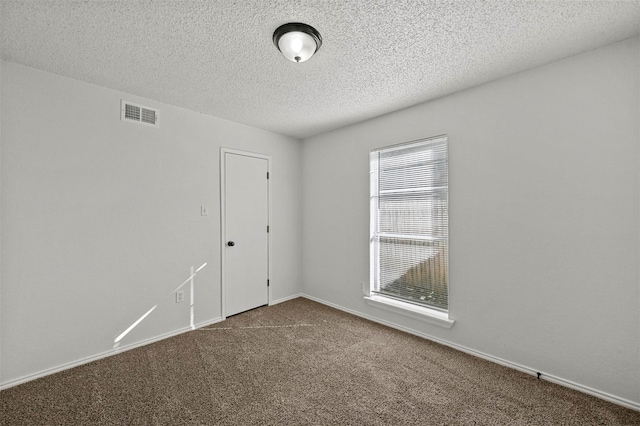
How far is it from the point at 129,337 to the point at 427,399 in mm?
2820

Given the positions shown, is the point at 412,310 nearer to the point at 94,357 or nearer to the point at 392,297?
the point at 392,297

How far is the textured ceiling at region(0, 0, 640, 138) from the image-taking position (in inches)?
65.2

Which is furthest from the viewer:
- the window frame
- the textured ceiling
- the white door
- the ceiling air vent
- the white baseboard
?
the white baseboard

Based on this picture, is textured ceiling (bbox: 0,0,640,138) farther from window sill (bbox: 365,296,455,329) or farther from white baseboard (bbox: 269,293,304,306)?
white baseboard (bbox: 269,293,304,306)

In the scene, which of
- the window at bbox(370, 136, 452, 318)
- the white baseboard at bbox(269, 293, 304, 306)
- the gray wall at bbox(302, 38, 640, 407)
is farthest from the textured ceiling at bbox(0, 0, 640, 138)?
the white baseboard at bbox(269, 293, 304, 306)

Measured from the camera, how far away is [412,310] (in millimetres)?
3084

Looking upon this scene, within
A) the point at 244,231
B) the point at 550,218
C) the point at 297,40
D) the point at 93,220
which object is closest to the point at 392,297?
the point at 550,218

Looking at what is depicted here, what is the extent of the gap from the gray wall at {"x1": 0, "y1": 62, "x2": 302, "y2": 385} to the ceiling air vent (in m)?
0.06

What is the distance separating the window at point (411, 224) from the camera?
296 cm

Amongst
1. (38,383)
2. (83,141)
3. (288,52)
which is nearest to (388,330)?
(288,52)

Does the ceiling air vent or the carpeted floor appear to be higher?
the ceiling air vent

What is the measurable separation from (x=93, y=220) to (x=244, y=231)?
165cm

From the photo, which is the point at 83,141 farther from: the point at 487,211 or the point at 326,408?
the point at 487,211

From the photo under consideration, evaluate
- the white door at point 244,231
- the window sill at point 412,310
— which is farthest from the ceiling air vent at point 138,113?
the window sill at point 412,310
